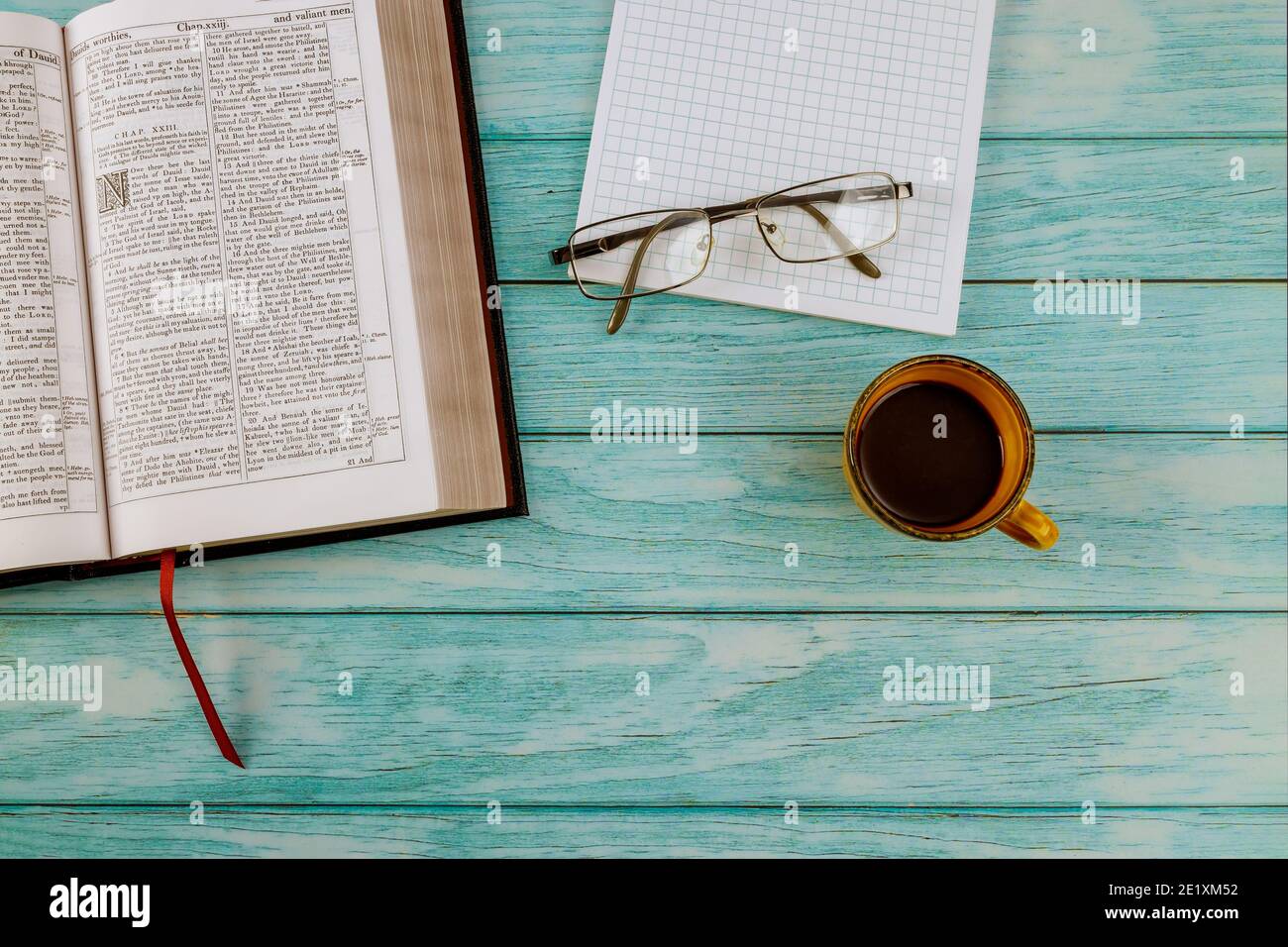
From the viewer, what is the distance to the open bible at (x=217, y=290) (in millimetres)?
604

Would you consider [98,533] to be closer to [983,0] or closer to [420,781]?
[420,781]

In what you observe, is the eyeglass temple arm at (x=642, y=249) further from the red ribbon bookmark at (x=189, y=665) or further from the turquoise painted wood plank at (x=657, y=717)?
the red ribbon bookmark at (x=189, y=665)

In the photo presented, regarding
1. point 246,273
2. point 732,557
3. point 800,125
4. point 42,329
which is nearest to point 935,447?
point 732,557

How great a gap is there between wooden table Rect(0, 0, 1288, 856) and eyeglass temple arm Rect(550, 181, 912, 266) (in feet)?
0.16

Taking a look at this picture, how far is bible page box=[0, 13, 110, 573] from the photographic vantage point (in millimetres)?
599

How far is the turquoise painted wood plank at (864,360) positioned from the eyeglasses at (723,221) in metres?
0.02

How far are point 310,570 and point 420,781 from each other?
0.19 meters

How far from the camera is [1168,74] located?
2.26 ft

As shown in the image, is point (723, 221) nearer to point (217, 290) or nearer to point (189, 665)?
point (217, 290)

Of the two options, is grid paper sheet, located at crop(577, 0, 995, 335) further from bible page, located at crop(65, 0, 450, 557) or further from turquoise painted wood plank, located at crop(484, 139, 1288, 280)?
bible page, located at crop(65, 0, 450, 557)

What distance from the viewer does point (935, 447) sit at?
23.9 inches
